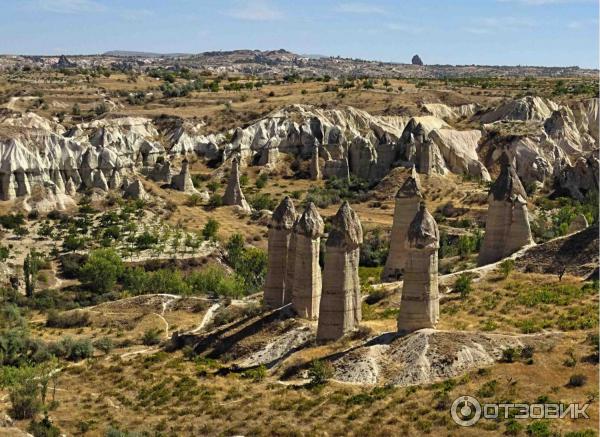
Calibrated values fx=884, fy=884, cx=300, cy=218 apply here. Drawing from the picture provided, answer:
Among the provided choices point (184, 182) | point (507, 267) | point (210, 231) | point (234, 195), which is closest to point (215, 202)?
point (234, 195)

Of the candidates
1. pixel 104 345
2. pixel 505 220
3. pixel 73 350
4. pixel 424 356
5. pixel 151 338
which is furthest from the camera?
pixel 505 220

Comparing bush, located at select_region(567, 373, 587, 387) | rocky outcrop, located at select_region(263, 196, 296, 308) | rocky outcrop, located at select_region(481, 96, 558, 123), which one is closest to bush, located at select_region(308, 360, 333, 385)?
rocky outcrop, located at select_region(263, 196, 296, 308)

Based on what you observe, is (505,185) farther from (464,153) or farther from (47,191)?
(464,153)

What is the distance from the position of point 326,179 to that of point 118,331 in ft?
144

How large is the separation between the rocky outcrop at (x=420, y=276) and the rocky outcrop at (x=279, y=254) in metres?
5.71

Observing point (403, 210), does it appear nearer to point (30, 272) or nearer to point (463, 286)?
point (463, 286)

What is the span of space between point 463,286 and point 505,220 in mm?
5559

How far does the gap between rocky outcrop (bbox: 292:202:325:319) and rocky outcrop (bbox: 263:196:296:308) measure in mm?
1582

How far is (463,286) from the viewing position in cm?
3247

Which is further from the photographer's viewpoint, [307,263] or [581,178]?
[581,178]

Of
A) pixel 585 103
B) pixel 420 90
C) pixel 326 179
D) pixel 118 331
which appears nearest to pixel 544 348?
pixel 118 331

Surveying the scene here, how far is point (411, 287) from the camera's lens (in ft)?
87.2

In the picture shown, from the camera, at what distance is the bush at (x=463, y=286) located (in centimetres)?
3225

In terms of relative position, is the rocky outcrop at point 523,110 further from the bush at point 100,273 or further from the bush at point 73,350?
the bush at point 73,350
